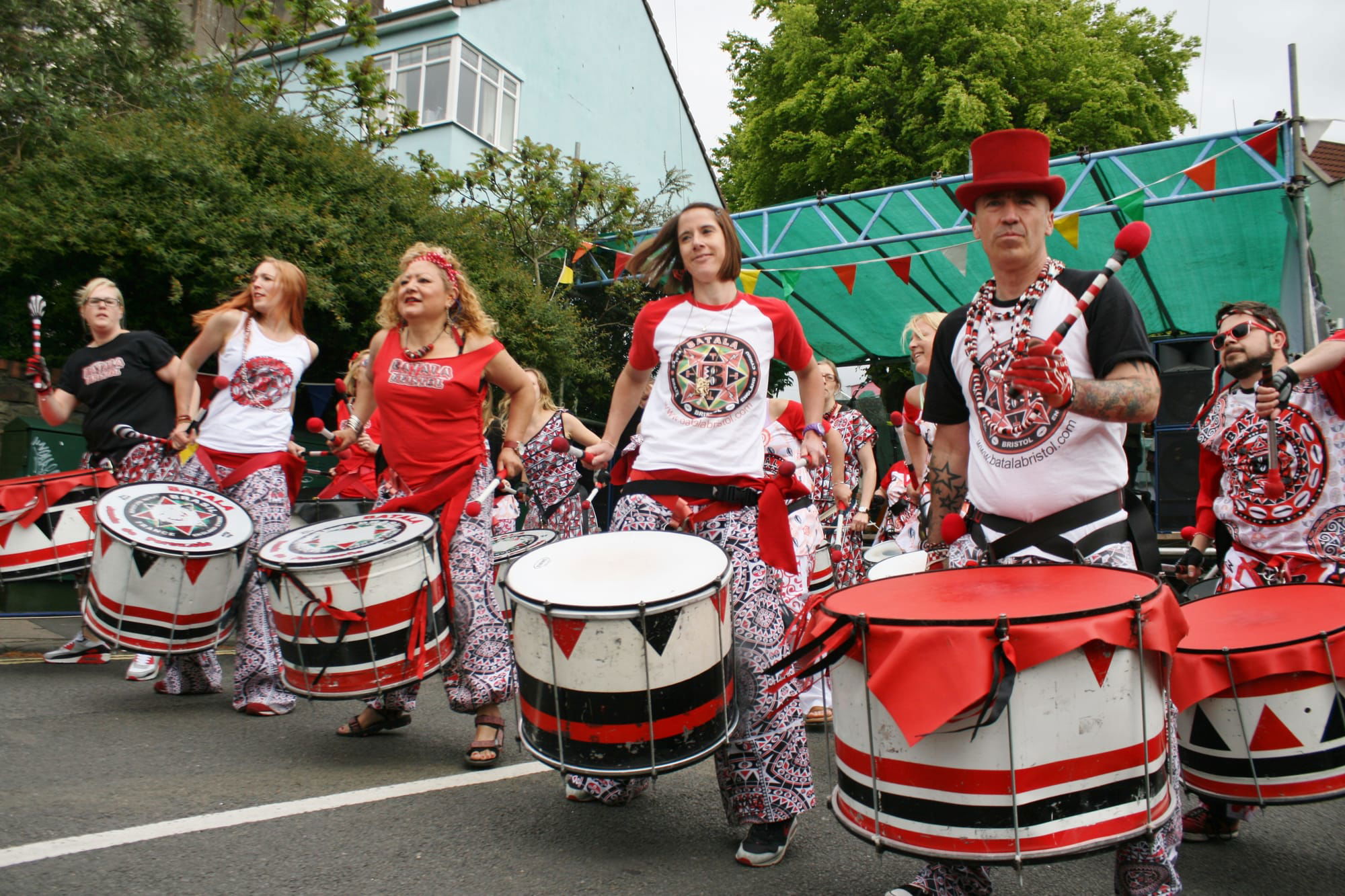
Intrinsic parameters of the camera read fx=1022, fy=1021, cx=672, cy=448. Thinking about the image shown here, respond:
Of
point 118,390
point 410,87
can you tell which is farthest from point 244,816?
point 410,87

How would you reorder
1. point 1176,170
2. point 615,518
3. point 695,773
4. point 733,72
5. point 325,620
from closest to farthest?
point 615,518
point 325,620
point 695,773
point 1176,170
point 733,72

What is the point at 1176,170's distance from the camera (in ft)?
38.3

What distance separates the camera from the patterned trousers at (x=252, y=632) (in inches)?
190

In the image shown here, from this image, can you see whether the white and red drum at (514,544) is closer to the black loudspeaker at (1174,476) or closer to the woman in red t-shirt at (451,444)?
the woman in red t-shirt at (451,444)

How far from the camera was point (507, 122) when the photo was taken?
20750 mm

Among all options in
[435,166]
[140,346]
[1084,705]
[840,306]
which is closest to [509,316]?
[435,166]

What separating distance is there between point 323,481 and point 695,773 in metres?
7.18

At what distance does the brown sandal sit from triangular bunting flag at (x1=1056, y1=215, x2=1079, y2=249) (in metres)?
8.83

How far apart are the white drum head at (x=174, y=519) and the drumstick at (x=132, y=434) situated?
1.16 meters

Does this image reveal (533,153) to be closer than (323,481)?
No

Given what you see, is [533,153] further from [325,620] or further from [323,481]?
[325,620]

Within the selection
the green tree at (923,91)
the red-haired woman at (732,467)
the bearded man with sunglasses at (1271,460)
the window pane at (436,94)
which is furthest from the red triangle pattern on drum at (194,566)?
the green tree at (923,91)

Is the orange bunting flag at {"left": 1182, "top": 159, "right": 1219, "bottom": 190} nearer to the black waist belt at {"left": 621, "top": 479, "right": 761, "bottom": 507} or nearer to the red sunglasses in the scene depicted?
the red sunglasses

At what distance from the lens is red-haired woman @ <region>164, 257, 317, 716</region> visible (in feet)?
17.0
